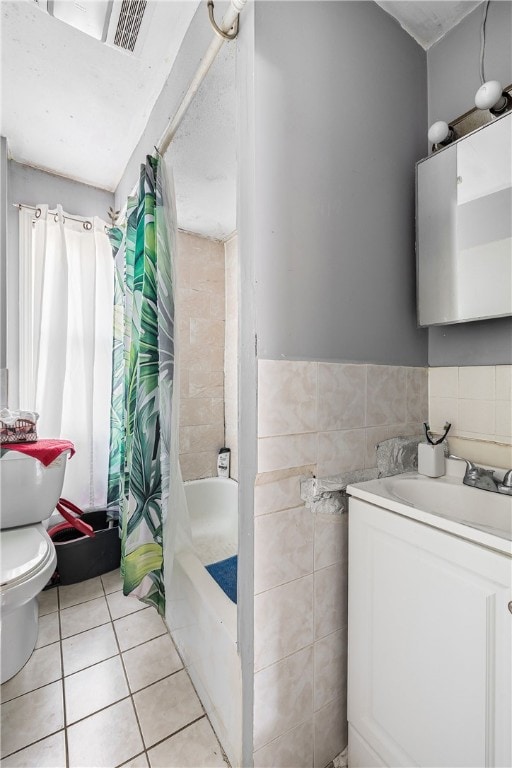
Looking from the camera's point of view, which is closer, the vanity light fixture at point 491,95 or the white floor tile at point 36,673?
the vanity light fixture at point 491,95

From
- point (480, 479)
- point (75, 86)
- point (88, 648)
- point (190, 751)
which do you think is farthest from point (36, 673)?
point (75, 86)

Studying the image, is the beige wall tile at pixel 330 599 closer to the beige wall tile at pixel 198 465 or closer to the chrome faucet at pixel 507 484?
the chrome faucet at pixel 507 484

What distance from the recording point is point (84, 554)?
1.86 m

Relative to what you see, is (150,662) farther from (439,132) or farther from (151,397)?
(439,132)

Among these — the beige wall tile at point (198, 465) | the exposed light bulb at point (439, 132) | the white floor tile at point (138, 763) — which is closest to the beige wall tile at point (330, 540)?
the white floor tile at point (138, 763)

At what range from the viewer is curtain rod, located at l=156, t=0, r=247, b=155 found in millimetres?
893

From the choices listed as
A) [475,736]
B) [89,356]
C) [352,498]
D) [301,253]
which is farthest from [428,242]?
[89,356]

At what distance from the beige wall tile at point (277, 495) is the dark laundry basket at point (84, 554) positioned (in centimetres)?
144

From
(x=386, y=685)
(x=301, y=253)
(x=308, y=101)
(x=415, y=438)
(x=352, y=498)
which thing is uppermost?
(x=308, y=101)

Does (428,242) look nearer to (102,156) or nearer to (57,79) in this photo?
(57,79)

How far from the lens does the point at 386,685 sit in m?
0.87

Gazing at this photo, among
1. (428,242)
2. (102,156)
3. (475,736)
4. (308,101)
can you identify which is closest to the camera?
(475,736)

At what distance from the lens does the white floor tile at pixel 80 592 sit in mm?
1719

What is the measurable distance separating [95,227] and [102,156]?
40 cm
